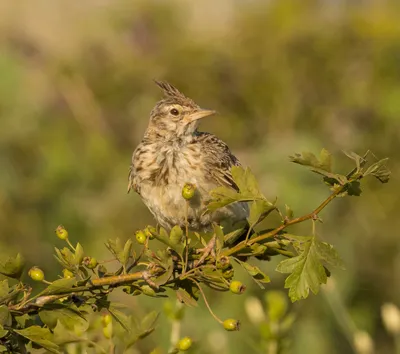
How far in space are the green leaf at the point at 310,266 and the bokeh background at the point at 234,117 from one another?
3.96 m

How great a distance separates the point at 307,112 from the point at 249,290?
2.24 meters

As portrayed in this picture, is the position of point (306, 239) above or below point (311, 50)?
above

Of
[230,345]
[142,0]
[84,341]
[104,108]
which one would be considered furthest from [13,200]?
[84,341]

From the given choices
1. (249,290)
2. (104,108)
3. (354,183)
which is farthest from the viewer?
(104,108)

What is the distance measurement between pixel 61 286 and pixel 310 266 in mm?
652

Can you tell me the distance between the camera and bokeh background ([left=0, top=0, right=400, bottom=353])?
7367 millimetres

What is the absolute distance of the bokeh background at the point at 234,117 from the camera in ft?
24.2

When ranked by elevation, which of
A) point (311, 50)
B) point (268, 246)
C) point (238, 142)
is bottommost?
point (238, 142)

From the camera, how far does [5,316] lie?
2260 millimetres

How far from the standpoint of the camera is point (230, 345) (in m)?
5.65

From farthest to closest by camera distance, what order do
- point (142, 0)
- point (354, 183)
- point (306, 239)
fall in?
point (142, 0) → point (306, 239) → point (354, 183)

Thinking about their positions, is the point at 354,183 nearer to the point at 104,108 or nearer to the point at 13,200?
the point at 13,200

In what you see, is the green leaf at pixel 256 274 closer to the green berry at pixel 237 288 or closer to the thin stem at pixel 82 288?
the green berry at pixel 237 288

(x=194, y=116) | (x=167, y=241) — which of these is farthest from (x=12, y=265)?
(x=194, y=116)
